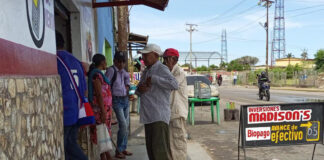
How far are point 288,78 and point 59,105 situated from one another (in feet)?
114

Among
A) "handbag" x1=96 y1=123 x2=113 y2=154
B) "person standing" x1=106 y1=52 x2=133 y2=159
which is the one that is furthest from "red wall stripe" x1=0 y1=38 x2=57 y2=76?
"person standing" x1=106 y1=52 x2=133 y2=159

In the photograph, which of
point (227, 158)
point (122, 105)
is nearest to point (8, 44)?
point (122, 105)

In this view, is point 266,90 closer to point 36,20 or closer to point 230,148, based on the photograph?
point 230,148

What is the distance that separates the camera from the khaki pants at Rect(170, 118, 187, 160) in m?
3.83

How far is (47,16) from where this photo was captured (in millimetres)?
2684

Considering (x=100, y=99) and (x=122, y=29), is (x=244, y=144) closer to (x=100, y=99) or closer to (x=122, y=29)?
(x=100, y=99)

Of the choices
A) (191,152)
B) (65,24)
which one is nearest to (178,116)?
(191,152)

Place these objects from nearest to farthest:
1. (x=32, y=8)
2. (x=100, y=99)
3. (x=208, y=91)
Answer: (x=32, y=8) → (x=100, y=99) → (x=208, y=91)

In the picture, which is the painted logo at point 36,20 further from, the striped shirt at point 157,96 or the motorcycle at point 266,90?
the motorcycle at point 266,90

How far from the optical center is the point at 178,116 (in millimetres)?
3865

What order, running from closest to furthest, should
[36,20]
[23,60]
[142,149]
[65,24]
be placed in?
[23,60] < [36,20] < [65,24] < [142,149]

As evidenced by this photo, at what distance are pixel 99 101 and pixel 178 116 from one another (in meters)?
1.09

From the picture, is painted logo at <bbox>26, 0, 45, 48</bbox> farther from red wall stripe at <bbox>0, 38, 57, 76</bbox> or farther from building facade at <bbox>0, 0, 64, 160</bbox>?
red wall stripe at <bbox>0, 38, 57, 76</bbox>

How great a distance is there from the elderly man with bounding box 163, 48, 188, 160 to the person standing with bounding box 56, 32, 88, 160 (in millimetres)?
1232
